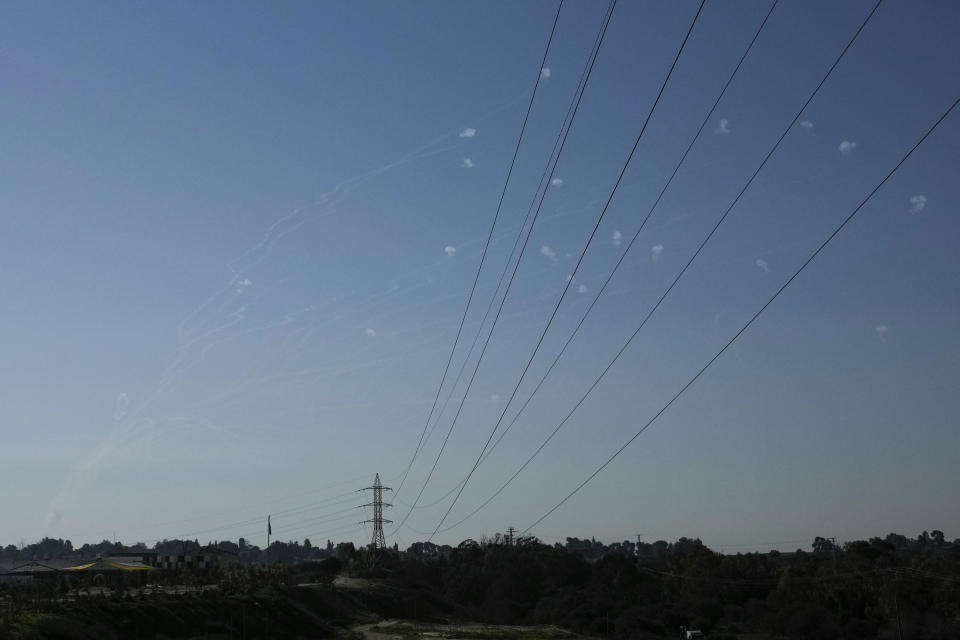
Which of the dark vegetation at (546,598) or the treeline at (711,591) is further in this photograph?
the treeline at (711,591)

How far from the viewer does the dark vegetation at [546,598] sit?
85.9 m

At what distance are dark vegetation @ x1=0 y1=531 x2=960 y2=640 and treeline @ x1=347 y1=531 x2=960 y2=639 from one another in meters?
0.26

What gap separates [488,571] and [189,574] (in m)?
74.2

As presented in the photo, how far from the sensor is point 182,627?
3430 inches

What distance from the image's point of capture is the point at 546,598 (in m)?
161

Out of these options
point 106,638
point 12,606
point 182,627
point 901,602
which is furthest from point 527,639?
point 901,602

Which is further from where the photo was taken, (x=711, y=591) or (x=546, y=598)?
(x=546, y=598)

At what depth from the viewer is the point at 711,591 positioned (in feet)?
515

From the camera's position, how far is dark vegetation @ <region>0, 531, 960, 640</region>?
85.9 m

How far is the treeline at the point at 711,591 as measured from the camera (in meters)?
126

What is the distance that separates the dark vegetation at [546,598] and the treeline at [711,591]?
0.86ft

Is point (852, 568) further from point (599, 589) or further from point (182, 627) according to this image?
point (182, 627)

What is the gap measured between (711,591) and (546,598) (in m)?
26.2

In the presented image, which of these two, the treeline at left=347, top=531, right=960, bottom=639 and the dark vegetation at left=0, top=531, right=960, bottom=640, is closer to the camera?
the dark vegetation at left=0, top=531, right=960, bottom=640
